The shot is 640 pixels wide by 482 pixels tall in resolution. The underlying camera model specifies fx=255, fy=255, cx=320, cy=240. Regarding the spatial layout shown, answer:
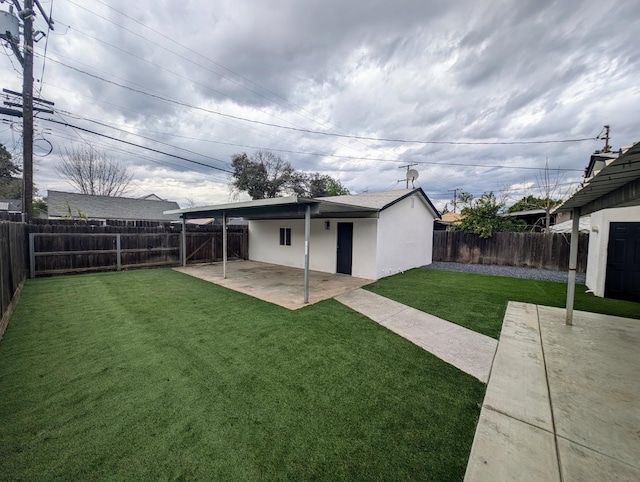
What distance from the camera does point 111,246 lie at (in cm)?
959

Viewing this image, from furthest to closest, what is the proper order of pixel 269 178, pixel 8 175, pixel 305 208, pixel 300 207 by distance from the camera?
1. pixel 269 178
2. pixel 8 175
3. pixel 300 207
4. pixel 305 208

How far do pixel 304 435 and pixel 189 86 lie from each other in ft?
41.9

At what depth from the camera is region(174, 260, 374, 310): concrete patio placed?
6441 millimetres

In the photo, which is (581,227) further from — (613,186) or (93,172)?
(93,172)

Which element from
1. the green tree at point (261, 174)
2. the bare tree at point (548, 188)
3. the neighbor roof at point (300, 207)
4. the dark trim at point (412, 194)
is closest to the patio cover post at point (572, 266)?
the neighbor roof at point (300, 207)

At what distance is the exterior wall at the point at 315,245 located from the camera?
8789 millimetres

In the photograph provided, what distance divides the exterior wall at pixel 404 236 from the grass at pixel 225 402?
4755 millimetres

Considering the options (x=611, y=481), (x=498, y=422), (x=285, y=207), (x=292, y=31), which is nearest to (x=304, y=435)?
(x=498, y=422)

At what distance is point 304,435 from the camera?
2.11 meters

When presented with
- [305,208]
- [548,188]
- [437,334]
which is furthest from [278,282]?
[548,188]

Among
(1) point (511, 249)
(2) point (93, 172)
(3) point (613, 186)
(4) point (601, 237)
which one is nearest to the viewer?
(3) point (613, 186)

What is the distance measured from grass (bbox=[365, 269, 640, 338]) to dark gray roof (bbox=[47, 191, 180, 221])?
14858mm

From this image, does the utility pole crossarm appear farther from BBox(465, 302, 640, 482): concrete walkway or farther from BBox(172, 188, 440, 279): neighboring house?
BBox(465, 302, 640, 482): concrete walkway

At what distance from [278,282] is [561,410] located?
6.78m
